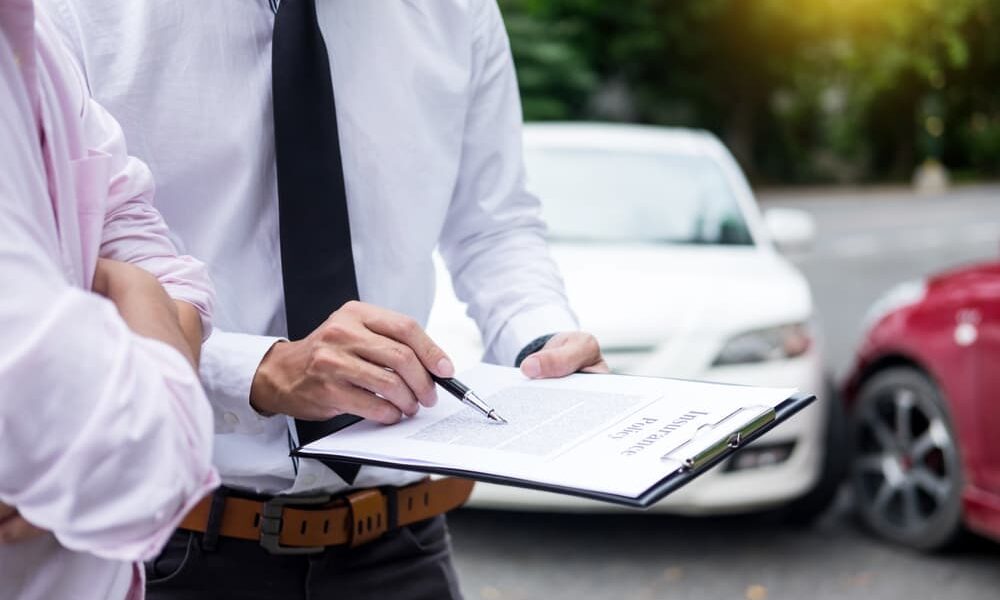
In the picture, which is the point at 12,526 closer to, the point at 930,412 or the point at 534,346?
the point at 534,346

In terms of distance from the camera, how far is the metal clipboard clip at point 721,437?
126 cm

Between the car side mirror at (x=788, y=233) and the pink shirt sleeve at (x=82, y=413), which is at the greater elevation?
the pink shirt sleeve at (x=82, y=413)

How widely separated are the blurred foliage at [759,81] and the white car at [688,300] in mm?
16880

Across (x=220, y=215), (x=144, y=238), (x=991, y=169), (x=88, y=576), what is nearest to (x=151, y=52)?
(x=220, y=215)

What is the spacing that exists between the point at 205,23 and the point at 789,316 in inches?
141

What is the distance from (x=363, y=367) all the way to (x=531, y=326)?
1.50ft

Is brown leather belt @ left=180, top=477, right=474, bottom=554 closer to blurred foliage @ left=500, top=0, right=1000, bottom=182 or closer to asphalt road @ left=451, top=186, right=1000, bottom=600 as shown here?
asphalt road @ left=451, top=186, right=1000, bottom=600

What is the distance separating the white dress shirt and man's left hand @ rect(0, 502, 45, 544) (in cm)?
53

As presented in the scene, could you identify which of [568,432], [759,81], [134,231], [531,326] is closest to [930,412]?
[531,326]

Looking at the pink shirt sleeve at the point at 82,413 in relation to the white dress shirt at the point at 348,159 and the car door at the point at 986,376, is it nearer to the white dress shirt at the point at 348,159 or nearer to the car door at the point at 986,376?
the white dress shirt at the point at 348,159

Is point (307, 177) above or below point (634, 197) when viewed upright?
above

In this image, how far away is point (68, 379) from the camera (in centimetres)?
84

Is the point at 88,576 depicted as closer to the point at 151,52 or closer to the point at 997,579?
the point at 151,52

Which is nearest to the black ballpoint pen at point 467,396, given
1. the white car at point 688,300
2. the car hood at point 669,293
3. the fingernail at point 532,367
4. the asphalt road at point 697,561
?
the fingernail at point 532,367
